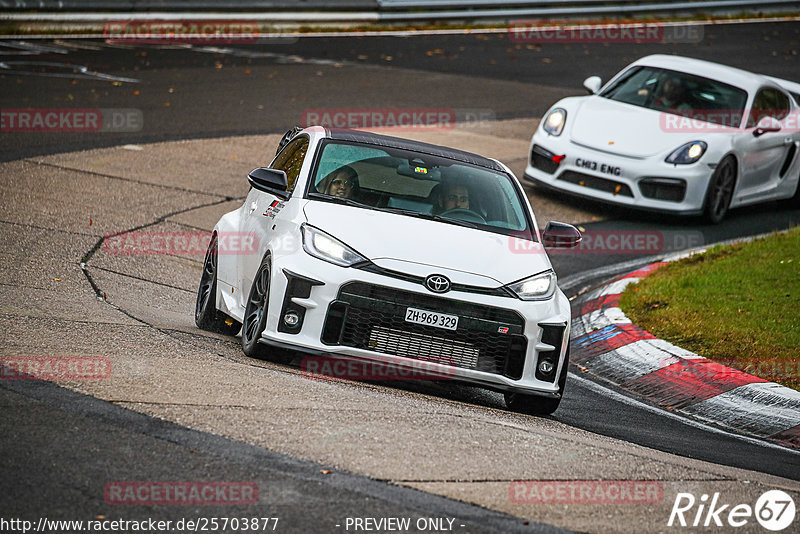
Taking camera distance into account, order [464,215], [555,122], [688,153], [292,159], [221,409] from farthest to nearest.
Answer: [555,122], [688,153], [292,159], [464,215], [221,409]

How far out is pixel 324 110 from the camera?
17.2 meters

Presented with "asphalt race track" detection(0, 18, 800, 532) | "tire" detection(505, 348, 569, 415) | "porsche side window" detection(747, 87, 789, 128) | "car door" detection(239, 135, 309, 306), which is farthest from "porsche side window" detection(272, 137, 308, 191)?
"porsche side window" detection(747, 87, 789, 128)

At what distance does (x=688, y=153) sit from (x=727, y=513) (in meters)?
8.68

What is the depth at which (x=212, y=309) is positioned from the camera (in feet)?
26.9

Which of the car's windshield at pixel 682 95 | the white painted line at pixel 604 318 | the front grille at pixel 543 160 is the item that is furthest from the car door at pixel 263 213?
the car's windshield at pixel 682 95

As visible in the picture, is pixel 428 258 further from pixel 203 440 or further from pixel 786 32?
pixel 786 32

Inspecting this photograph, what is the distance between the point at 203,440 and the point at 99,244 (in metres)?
5.61

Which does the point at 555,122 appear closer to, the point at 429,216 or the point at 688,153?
the point at 688,153

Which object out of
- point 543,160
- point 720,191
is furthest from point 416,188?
point 720,191

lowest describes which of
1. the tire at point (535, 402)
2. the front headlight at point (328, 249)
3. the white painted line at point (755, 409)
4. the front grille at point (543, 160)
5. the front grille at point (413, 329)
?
the white painted line at point (755, 409)

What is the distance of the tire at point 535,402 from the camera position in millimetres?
6930

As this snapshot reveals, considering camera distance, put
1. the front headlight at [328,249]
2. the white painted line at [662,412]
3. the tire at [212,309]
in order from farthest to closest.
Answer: the tire at [212,309]
the white painted line at [662,412]
the front headlight at [328,249]

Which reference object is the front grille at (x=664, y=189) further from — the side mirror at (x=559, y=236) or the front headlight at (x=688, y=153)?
the side mirror at (x=559, y=236)

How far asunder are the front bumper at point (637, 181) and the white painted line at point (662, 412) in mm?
5069
